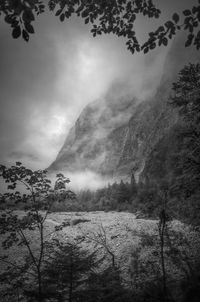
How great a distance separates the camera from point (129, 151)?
612 feet

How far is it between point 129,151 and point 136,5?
184848 mm

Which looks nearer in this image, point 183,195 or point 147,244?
point 183,195

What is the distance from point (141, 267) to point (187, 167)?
9.09 meters

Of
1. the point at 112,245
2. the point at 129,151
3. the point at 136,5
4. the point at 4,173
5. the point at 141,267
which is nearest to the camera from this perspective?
the point at 136,5

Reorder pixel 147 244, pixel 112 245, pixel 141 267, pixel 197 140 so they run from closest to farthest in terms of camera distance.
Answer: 1. pixel 197 140
2. pixel 141 267
3. pixel 147 244
4. pixel 112 245

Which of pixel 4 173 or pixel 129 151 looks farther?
pixel 129 151

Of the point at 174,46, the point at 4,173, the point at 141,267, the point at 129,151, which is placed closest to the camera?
the point at 4,173

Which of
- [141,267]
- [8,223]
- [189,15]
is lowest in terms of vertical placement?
[141,267]

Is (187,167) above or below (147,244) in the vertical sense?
above

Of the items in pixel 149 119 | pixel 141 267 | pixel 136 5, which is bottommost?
pixel 141 267

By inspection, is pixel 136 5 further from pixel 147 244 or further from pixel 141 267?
pixel 147 244

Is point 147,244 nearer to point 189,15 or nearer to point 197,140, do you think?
point 197,140

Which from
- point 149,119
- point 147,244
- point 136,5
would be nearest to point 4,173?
point 136,5

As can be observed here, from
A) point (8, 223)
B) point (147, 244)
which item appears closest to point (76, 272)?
point (8, 223)
